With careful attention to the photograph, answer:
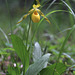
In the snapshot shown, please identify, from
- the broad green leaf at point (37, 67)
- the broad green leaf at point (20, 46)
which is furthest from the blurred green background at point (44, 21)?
the broad green leaf at point (37, 67)

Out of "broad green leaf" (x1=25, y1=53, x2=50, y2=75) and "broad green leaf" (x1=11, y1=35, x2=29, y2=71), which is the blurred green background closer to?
"broad green leaf" (x1=11, y1=35, x2=29, y2=71)

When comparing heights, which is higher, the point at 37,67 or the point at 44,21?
the point at 44,21

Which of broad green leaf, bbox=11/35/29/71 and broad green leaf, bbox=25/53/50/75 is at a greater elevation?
broad green leaf, bbox=11/35/29/71

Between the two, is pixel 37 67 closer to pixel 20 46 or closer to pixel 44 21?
pixel 20 46

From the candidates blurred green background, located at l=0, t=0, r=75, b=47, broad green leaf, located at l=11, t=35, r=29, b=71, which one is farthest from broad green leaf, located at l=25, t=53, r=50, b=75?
blurred green background, located at l=0, t=0, r=75, b=47

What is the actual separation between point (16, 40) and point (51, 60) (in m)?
0.78

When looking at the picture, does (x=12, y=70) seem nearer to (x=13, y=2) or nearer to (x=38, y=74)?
(x=38, y=74)

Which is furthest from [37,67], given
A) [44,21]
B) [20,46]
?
[44,21]

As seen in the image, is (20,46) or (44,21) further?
(44,21)

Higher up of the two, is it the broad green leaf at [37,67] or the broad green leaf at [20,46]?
the broad green leaf at [20,46]

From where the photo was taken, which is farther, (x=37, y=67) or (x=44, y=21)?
(x=44, y=21)

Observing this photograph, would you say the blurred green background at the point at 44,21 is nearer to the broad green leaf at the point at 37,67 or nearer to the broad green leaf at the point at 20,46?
the broad green leaf at the point at 20,46

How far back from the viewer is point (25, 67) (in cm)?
94

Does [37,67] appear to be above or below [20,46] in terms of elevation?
below
